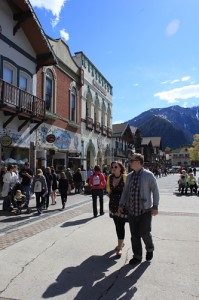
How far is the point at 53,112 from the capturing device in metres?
22.5

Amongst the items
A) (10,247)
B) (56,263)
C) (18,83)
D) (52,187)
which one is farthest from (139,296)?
(18,83)

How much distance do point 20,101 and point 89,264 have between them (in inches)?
462

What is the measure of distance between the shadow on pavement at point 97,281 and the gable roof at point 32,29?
14.7 meters

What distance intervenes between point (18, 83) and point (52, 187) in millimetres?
6470

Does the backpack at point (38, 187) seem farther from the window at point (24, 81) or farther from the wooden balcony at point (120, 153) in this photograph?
the wooden balcony at point (120, 153)

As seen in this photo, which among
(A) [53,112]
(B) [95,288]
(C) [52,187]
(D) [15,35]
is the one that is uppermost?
(D) [15,35]

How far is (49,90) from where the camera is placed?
22297mm

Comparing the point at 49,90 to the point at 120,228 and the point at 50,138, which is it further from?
the point at 120,228

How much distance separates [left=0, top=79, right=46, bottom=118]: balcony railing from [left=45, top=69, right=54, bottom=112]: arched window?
12.6 feet

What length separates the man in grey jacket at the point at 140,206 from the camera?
5.59 meters

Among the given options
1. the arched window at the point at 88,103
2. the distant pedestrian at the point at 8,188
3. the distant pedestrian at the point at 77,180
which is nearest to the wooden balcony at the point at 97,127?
the arched window at the point at 88,103

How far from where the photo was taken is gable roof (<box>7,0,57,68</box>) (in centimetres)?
1691

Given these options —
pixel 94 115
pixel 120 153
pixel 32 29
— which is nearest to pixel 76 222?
pixel 32 29

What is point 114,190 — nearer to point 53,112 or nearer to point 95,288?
point 95,288
